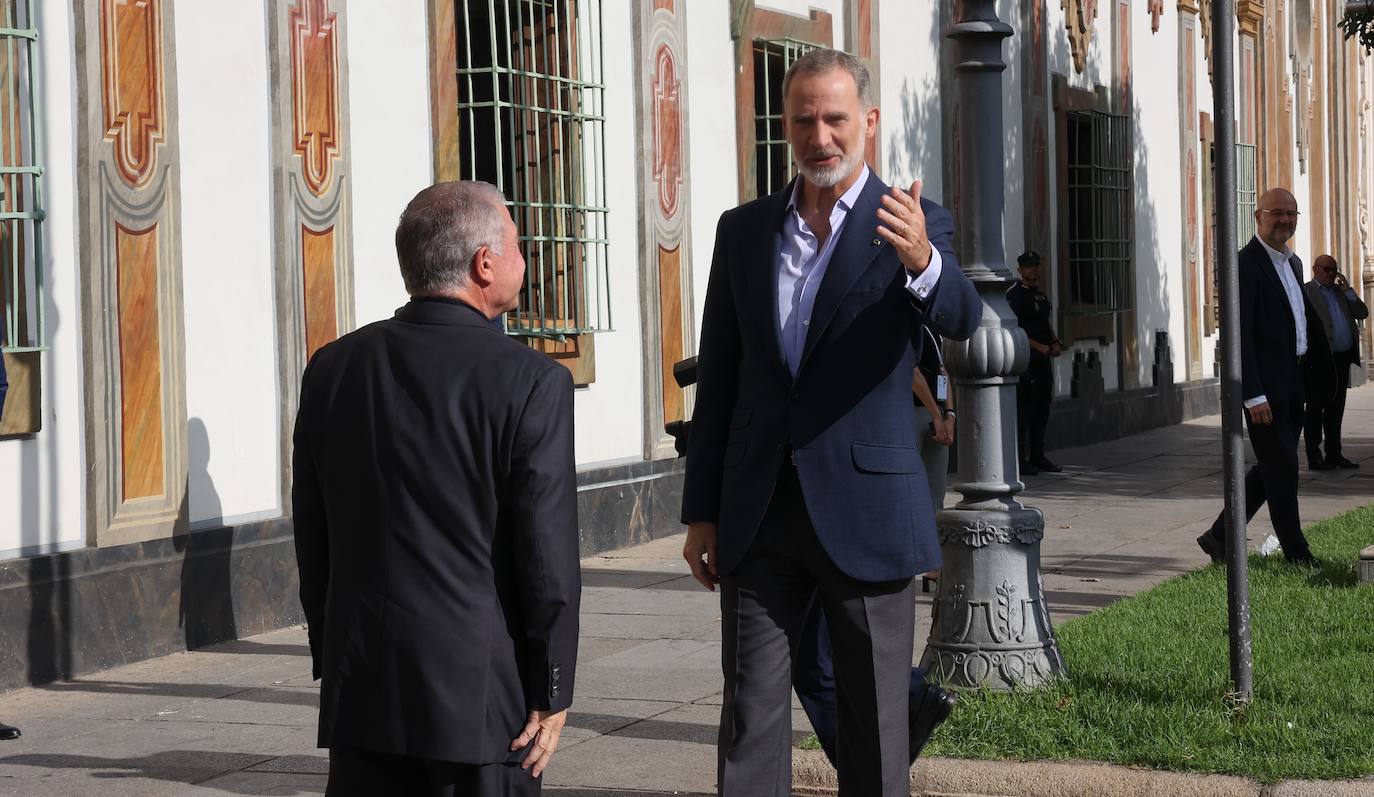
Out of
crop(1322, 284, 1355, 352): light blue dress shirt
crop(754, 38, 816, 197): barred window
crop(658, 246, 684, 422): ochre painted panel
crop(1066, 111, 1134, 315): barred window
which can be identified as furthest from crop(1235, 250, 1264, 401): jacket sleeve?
crop(1066, 111, 1134, 315): barred window

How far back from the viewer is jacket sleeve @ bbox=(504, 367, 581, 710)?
3.20 metres

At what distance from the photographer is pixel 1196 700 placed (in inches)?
238

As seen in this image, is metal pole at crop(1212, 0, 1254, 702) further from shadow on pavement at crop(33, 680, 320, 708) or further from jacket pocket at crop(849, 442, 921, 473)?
shadow on pavement at crop(33, 680, 320, 708)

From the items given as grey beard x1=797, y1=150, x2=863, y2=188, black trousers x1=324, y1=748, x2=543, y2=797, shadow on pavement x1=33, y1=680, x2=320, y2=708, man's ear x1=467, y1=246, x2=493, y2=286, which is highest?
grey beard x1=797, y1=150, x2=863, y2=188

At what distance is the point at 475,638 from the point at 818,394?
1.14m

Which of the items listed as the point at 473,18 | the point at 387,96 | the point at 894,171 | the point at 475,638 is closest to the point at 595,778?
the point at 475,638

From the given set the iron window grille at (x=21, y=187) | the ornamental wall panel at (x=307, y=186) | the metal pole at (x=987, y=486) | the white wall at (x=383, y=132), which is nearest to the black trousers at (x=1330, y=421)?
the white wall at (x=383, y=132)

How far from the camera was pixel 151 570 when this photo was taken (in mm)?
8016

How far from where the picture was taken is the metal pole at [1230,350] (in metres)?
5.82

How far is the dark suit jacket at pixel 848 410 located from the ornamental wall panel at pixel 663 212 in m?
7.71

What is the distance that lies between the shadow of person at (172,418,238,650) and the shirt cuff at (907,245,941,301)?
16.4ft

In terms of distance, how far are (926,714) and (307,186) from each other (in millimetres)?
5387

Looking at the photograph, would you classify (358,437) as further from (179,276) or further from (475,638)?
(179,276)

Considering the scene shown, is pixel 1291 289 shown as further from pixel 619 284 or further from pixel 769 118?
pixel 769 118
